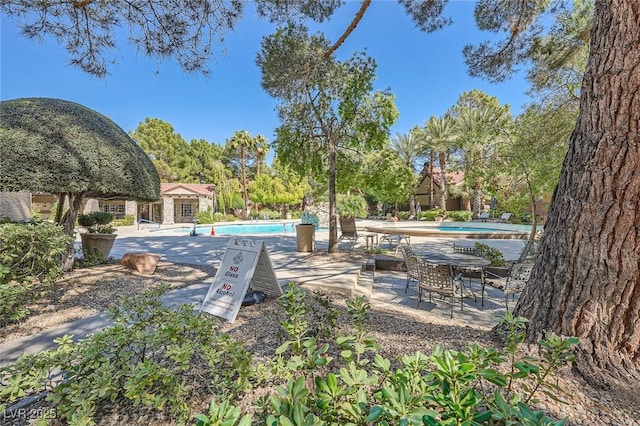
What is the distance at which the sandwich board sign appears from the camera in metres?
3.57

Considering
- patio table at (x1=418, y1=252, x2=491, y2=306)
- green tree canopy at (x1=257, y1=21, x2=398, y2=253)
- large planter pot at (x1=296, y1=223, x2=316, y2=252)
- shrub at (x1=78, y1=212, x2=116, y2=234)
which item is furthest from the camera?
large planter pot at (x1=296, y1=223, x2=316, y2=252)

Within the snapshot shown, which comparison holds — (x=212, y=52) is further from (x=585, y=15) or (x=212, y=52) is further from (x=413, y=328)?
(x=585, y=15)

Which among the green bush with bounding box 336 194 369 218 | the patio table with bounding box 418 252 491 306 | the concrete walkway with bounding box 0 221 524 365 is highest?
the green bush with bounding box 336 194 369 218

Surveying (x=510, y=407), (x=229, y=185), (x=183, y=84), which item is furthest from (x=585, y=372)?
(x=229, y=185)

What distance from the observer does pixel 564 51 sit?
18.1 ft

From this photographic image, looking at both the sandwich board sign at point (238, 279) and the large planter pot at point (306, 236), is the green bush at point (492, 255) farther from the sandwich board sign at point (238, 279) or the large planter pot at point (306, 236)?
the sandwich board sign at point (238, 279)

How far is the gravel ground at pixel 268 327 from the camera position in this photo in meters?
1.68

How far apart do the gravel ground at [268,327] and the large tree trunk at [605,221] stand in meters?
0.23

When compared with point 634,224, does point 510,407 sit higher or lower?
lower

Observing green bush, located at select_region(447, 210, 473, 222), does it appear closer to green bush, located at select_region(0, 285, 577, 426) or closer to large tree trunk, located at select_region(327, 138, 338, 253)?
large tree trunk, located at select_region(327, 138, 338, 253)

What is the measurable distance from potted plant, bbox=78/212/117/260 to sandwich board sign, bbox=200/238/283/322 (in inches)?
178

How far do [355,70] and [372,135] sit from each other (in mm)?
1821

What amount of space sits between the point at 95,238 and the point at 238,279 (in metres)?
5.28

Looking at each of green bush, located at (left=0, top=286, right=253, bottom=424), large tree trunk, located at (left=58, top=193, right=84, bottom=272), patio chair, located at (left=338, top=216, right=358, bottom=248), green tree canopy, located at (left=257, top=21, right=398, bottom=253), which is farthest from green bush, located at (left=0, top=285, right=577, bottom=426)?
patio chair, located at (left=338, top=216, right=358, bottom=248)
